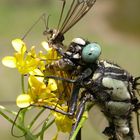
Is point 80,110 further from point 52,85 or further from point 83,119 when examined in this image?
point 52,85

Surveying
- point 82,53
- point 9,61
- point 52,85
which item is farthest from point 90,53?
point 9,61

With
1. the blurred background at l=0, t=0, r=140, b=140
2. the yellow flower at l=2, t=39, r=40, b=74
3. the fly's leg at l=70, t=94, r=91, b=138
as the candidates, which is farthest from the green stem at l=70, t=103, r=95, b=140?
the blurred background at l=0, t=0, r=140, b=140

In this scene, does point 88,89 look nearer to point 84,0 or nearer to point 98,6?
point 84,0

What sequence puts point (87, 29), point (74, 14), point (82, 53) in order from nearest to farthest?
point (82, 53)
point (74, 14)
point (87, 29)

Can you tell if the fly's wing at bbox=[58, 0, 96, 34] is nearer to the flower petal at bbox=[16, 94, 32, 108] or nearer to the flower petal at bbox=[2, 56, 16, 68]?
the flower petal at bbox=[2, 56, 16, 68]

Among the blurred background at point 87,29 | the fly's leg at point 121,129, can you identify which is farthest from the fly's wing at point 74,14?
the blurred background at point 87,29

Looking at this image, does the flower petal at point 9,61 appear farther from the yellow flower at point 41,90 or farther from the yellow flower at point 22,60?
the yellow flower at point 41,90
